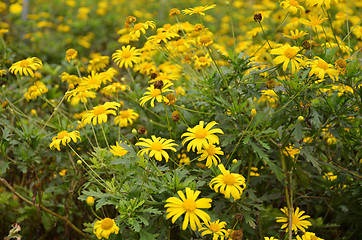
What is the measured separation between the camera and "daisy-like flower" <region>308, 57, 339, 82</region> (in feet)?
5.91

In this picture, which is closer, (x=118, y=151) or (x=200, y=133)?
(x=200, y=133)

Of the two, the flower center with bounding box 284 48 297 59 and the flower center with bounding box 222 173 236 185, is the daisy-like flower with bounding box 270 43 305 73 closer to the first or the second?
the flower center with bounding box 284 48 297 59

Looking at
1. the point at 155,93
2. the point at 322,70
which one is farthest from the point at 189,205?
the point at 322,70

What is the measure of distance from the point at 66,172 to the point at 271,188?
4.90 ft

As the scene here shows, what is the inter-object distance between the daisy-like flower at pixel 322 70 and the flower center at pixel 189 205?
0.90m

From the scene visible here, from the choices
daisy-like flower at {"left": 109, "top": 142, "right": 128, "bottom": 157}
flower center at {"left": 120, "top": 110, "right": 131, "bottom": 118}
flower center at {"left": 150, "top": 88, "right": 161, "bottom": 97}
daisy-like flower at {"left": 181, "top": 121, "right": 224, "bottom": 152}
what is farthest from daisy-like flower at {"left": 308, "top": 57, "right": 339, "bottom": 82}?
flower center at {"left": 120, "top": 110, "right": 131, "bottom": 118}

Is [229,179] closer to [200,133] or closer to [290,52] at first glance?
[200,133]

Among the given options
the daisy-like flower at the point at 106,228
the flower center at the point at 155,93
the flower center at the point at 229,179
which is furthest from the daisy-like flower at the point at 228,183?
the flower center at the point at 155,93

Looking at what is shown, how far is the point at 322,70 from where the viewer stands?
5.93 ft

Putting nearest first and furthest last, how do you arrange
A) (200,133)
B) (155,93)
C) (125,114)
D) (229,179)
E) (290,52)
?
1. (229,179)
2. (200,133)
3. (290,52)
4. (155,93)
5. (125,114)

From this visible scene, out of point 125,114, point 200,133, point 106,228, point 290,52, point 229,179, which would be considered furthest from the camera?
point 125,114

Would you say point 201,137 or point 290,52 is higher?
point 290,52

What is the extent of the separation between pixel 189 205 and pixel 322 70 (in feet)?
3.16

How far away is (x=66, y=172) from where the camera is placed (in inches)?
103
